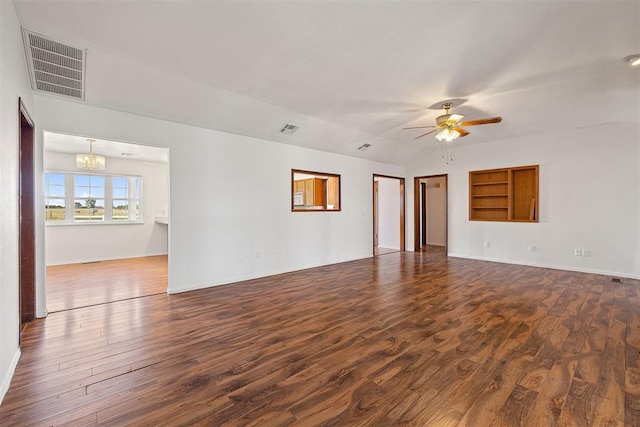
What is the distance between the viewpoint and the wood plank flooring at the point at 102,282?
4.14m

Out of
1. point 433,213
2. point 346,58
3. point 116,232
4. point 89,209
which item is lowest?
point 116,232

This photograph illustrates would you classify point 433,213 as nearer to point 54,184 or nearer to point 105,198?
point 105,198

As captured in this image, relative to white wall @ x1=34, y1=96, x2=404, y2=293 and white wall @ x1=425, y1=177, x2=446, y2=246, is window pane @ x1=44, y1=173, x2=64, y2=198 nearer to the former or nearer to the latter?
white wall @ x1=34, y1=96, x2=404, y2=293

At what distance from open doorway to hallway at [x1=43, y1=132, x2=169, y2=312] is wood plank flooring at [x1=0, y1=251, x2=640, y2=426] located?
203 centimetres

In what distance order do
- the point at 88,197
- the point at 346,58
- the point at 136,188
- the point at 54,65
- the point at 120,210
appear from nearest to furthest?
the point at 54,65 → the point at 346,58 → the point at 88,197 → the point at 120,210 → the point at 136,188

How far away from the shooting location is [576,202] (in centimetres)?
589

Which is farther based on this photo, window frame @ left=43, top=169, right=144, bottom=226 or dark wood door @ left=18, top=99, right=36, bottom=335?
window frame @ left=43, top=169, right=144, bottom=226

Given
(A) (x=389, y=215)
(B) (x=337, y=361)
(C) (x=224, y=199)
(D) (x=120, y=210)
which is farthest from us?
(A) (x=389, y=215)

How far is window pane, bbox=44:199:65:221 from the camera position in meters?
6.71

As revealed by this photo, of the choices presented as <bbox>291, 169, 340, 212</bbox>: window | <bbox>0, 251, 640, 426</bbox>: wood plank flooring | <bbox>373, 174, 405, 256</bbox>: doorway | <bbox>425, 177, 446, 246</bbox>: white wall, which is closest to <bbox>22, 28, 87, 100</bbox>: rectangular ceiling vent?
<bbox>0, 251, 640, 426</bbox>: wood plank flooring

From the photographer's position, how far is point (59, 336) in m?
2.96

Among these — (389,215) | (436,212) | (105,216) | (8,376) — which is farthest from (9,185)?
(436,212)

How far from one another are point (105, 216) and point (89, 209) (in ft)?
1.17

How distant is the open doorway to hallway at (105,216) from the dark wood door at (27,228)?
55.0 inches
